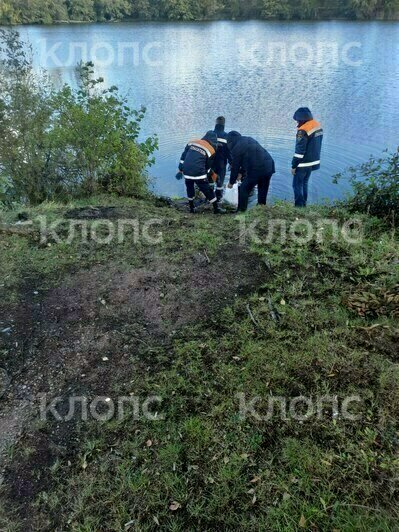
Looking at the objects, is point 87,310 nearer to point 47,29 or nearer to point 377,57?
point 377,57

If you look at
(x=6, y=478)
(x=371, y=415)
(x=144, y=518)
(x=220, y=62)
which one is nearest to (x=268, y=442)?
(x=371, y=415)

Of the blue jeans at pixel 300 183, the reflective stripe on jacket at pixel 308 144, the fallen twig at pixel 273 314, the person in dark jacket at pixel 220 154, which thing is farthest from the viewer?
the person in dark jacket at pixel 220 154

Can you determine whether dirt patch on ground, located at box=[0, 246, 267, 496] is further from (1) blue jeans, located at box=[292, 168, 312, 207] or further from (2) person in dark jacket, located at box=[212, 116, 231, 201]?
(2) person in dark jacket, located at box=[212, 116, 231, 201]

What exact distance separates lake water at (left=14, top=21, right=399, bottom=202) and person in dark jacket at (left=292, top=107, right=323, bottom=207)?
2439 mm

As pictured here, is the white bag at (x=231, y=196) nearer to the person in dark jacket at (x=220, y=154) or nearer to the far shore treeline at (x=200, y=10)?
the person in dark jacket at (x=220, y=154)

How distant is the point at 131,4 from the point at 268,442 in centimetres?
5564

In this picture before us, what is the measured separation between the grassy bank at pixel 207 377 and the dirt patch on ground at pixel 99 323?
2 cm

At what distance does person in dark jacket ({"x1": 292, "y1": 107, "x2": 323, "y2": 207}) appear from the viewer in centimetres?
721

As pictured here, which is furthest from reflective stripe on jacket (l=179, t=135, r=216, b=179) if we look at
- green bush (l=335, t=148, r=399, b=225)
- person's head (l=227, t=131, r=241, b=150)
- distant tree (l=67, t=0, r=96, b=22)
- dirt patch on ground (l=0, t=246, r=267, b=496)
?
distant tree (l=67, t=0, r=96, b=22)

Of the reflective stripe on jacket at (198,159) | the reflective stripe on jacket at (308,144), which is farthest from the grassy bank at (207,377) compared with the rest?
the reflective stripe on jacket at (308,144)

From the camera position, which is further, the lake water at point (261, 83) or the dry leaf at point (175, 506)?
the lake water at point (261, 83)

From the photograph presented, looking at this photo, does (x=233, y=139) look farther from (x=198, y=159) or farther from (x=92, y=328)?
(x=92, y=328)

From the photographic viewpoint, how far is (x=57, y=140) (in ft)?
28.5

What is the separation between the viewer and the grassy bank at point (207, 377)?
268cm
